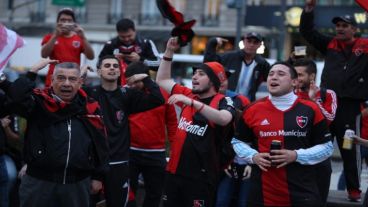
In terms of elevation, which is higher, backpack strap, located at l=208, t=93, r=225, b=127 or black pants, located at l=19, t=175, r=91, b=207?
backpack strap, located at l=208, t=93, r=225, b=127

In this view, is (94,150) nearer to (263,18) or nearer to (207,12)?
(263,18)

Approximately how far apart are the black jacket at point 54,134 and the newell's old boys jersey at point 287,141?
1487 mm

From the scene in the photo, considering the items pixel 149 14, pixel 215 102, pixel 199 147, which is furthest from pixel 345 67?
pixel 149 14

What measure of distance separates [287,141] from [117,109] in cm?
222

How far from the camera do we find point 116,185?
7.52 meters

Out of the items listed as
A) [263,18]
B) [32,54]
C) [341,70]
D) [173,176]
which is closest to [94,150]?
[173,176]

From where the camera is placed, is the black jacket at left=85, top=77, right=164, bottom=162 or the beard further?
the black jacket at left=85, top=77, right=164, bottom=162

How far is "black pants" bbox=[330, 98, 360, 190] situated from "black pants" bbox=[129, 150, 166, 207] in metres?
2.07

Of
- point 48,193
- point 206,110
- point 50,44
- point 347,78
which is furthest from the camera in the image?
point 50,44

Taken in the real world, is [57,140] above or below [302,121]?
below

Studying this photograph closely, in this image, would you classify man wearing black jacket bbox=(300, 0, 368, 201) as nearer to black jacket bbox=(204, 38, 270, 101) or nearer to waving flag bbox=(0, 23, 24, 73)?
black jacket bbox=(204, 38, 270, 101)

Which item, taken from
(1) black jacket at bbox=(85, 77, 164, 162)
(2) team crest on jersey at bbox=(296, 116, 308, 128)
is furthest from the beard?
(2) team crest on jersey at bbox=(296, 116, 308, 128)

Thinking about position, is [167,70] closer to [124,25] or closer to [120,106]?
[120,106]

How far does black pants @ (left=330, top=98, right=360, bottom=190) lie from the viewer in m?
7.74
